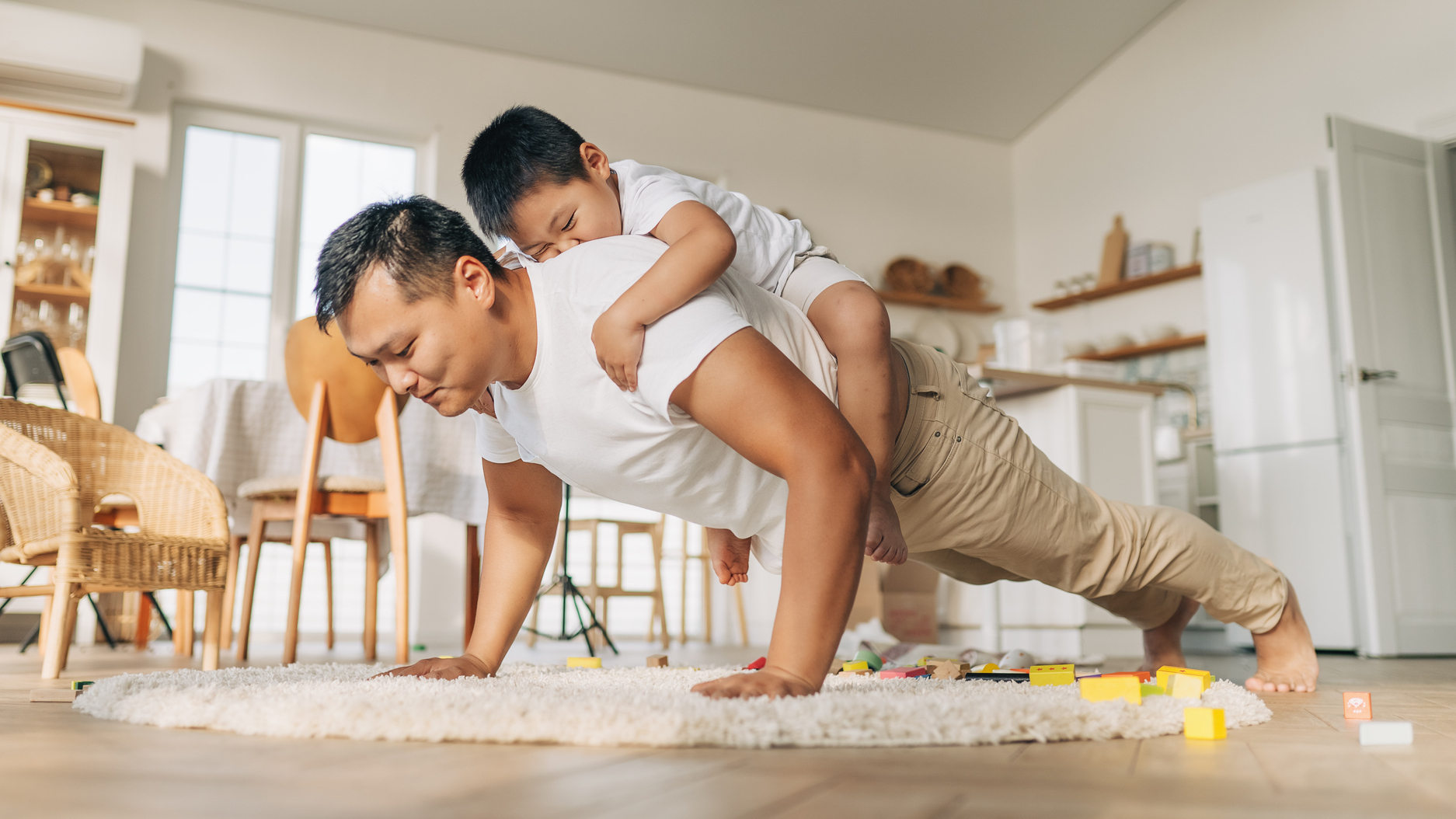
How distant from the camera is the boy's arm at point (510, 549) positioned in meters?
1.45

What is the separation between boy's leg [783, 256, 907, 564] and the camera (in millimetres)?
1337

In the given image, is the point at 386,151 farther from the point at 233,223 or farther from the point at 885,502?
the point at 885,502

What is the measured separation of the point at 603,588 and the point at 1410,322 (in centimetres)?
356

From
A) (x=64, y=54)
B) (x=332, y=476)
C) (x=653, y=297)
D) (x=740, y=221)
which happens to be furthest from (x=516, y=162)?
(x=64, y=54)

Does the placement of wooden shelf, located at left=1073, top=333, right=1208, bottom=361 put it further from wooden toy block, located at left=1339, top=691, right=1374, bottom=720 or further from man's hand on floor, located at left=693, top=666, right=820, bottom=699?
man's hand on floor, located at left=693, top=666, right=820, bottom=699

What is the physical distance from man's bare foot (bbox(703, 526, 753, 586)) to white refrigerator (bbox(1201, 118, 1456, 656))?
132 inches

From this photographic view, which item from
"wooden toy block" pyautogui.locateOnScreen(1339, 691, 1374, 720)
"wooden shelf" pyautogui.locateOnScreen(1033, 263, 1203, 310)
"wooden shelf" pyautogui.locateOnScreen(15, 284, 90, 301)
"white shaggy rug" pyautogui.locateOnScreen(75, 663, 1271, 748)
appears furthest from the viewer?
"wooden shelf" pyautogui.locateOnScreen(1033, 263, 1203, 310)

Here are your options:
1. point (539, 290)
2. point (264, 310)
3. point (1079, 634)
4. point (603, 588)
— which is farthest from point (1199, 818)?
point (264, 310)

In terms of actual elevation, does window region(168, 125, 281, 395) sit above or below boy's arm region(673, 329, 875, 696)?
above

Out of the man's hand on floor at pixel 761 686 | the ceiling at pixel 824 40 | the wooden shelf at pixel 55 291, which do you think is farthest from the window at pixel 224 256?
the man's hand on floor at pixel 761 686

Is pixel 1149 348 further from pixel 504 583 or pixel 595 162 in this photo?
pixel 504 583

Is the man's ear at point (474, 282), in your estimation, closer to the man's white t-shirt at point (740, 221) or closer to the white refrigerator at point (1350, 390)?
the man's white t-shirt at point (740, 221)

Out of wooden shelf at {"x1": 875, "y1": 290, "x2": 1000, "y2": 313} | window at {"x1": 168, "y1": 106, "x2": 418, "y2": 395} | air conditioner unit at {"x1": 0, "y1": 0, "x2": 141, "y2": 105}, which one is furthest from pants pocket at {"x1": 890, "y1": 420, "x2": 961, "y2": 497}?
wooden shelf at {"x1": 875, "y1": 290, "x2": 1000, "y2": 313}

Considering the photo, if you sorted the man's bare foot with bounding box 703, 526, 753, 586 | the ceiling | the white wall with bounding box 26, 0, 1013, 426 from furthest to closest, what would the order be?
the ceiling → the white wall with bounding box 26, 0, 1013, 426 → the man's bare foot with bounding box 703, 526, 753, 586
